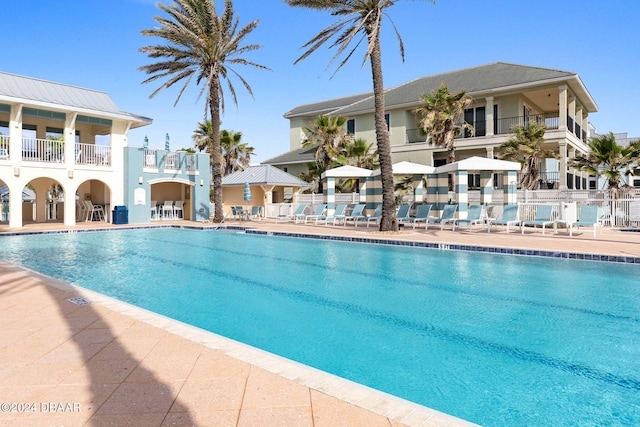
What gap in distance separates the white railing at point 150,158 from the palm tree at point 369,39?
11307 mm

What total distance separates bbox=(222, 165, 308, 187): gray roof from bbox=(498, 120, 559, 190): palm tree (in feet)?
41.4

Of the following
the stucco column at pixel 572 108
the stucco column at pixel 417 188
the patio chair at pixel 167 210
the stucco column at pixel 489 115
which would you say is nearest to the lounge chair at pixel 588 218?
the stucco column at pixel 417 188

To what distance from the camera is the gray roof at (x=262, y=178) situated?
25269 mm

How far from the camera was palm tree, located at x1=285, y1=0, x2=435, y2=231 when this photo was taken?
583 inches

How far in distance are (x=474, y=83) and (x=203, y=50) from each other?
16781mm

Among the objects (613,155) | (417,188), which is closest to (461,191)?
(417,188)

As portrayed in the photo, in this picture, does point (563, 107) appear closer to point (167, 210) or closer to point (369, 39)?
point (369, 39)

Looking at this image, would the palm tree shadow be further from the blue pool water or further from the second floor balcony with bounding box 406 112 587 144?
the second floor balcony with bounding box 406 112 587 144

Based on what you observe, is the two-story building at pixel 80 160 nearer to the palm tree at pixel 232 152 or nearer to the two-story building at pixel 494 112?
the palm tree at pixel 232 152

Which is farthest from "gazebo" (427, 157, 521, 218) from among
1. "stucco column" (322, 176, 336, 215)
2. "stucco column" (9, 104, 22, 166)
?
"stucco column" (9, 104, 22, 166)

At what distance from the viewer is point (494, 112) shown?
2611 centimetres

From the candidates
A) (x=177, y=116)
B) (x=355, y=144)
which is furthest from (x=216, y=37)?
(x=355, y=144)

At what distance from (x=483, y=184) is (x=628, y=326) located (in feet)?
45.9

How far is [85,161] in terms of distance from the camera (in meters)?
20.7
